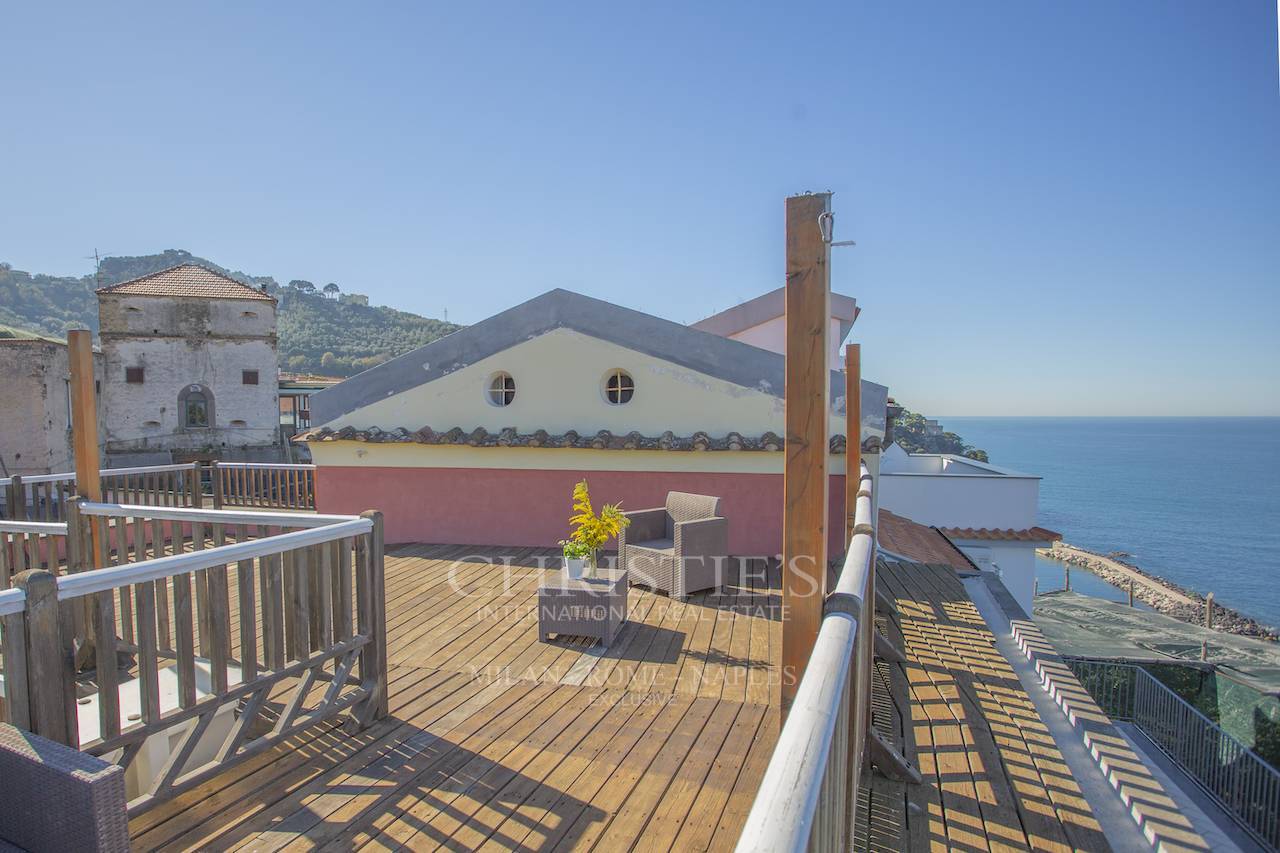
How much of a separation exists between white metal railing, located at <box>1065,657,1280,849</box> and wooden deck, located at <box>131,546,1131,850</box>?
7.69 meters

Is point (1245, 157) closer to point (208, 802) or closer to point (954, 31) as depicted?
point (954, 31)

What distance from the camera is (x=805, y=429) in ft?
7.88

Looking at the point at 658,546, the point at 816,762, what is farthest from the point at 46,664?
the point at 658,546

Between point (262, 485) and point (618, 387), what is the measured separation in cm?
504

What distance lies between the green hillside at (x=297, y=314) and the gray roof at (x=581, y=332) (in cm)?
5417

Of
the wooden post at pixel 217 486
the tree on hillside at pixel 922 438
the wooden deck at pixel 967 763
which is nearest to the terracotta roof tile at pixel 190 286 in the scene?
the wooden post at pixel 217 486

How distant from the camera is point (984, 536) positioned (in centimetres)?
1345

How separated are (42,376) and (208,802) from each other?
2924cm

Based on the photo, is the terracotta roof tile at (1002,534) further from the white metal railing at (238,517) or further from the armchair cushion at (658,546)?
the white metal railing at (238,517)

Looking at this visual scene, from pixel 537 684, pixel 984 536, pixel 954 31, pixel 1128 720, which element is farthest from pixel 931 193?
pixel 537 684

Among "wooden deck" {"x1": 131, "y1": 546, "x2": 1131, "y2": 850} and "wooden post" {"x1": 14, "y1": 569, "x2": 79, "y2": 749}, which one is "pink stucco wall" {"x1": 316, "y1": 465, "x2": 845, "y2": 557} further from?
"wooden post" {"x1": 14, "y1": 569, "x2": 79, "y2": 749}

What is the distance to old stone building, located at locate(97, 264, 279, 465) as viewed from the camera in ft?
91.8

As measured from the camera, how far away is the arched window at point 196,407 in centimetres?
2909

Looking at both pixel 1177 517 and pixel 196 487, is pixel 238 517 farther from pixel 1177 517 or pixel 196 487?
pixel 1177 517
